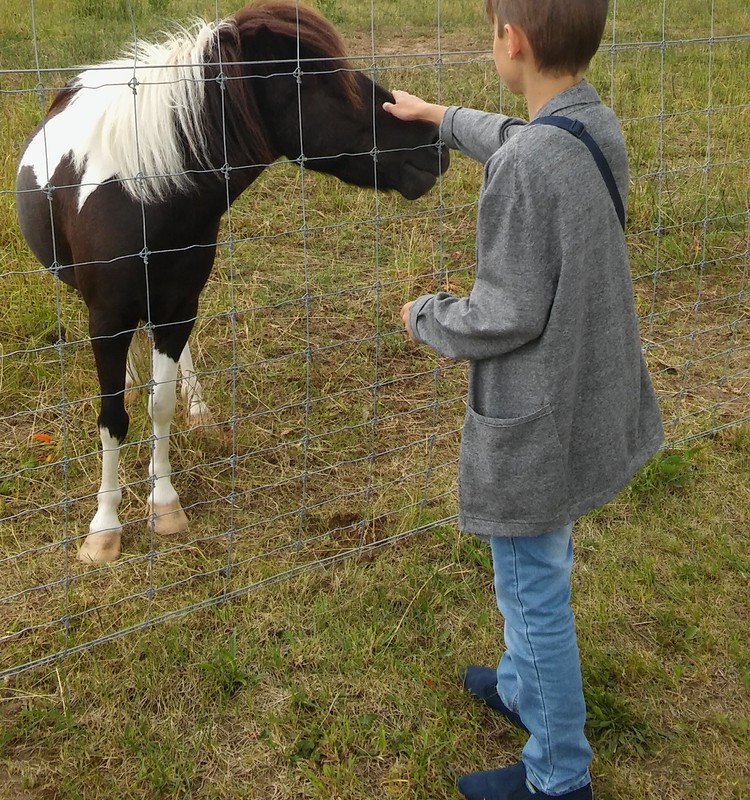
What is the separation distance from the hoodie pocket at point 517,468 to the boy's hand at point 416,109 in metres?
0.84

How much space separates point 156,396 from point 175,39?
1155 mm

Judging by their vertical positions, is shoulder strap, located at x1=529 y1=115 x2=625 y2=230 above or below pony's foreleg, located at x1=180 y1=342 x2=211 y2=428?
above

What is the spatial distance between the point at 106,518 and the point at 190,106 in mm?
1373

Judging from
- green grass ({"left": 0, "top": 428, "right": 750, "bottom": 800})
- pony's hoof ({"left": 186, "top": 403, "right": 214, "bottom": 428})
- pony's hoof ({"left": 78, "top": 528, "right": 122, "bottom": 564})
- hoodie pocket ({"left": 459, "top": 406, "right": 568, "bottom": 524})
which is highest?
hoodie pocket ({"left": 459, "top": 406, "right": 568, "bottom": 524})

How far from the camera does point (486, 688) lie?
2.31 metres

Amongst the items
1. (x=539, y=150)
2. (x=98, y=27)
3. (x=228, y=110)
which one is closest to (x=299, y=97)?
(x=228, y=110)

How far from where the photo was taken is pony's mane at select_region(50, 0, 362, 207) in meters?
2.47

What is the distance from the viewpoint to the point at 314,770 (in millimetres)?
2139

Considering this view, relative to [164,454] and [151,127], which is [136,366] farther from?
[151,127]

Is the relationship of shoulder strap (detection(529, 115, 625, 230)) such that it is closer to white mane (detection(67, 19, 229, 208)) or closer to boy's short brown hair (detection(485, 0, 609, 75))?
boy's short brown hair (detection(485, 0, 609, 75))

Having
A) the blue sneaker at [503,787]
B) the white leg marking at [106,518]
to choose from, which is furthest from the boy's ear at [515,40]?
the white leg marking at [106,518]

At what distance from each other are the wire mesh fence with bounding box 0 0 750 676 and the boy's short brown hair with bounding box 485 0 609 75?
0.96 m

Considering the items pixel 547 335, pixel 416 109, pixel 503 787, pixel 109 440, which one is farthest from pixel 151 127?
pixel 503 787

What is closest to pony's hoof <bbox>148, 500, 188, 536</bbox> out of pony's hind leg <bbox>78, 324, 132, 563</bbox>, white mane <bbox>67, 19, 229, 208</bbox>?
pony's hind leg <bbox>78, 324, 132, 563</bbox>
